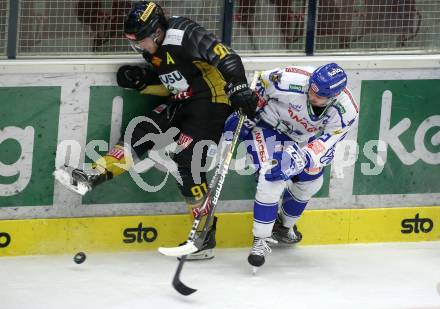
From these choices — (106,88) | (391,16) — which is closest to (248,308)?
(106,88)

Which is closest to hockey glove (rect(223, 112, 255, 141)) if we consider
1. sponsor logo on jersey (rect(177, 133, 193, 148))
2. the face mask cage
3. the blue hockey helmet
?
sponsor logo on jersey (rect(177, 133, 193, 148))

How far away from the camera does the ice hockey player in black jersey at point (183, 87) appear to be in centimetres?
645

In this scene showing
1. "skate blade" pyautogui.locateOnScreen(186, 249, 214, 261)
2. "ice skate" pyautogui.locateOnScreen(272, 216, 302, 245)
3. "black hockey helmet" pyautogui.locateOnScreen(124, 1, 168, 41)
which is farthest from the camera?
"ice skate" pyautogui.locateOnScreen(272, 216, 302, 245)

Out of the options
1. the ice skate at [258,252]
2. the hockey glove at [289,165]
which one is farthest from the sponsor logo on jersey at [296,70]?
the ice skate at [258,252]

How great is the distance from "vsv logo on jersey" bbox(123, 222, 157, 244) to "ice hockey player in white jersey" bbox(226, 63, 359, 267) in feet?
2.26

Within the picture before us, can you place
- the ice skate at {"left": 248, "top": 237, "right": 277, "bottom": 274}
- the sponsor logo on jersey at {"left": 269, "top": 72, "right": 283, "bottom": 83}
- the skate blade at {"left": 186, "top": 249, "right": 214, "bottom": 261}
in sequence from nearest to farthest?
the ice skate at {"left": 248, "top": 237, "right": 277, "bottom": 274} → the sponsor logo on jersey at {"left": 269, "top": 72, "right": 283, "bottom": 83} → the skate blade at {"left": 186, "top": 249, "right": 214, "bottom": 261}

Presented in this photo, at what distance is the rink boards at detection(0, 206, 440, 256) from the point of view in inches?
264

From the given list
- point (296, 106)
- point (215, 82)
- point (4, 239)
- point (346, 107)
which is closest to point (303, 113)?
point (296, 106)

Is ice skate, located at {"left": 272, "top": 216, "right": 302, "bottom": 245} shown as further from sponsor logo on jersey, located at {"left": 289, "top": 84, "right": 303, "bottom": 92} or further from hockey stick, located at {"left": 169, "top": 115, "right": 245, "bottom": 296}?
sponsor logo on jersey, located at {"left": 289, "top": 84, "right": 303, "bottom": 92}

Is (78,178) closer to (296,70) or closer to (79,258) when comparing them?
(79,258)

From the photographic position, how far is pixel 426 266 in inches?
272

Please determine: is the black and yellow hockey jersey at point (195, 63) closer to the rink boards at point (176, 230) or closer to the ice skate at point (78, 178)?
the ice skate at point (78, 178)

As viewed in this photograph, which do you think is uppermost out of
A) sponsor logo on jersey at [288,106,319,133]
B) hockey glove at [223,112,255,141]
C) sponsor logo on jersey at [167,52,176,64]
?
sponsor logo on jersey at [167,52,176,64]

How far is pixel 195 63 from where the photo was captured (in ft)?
21.8
